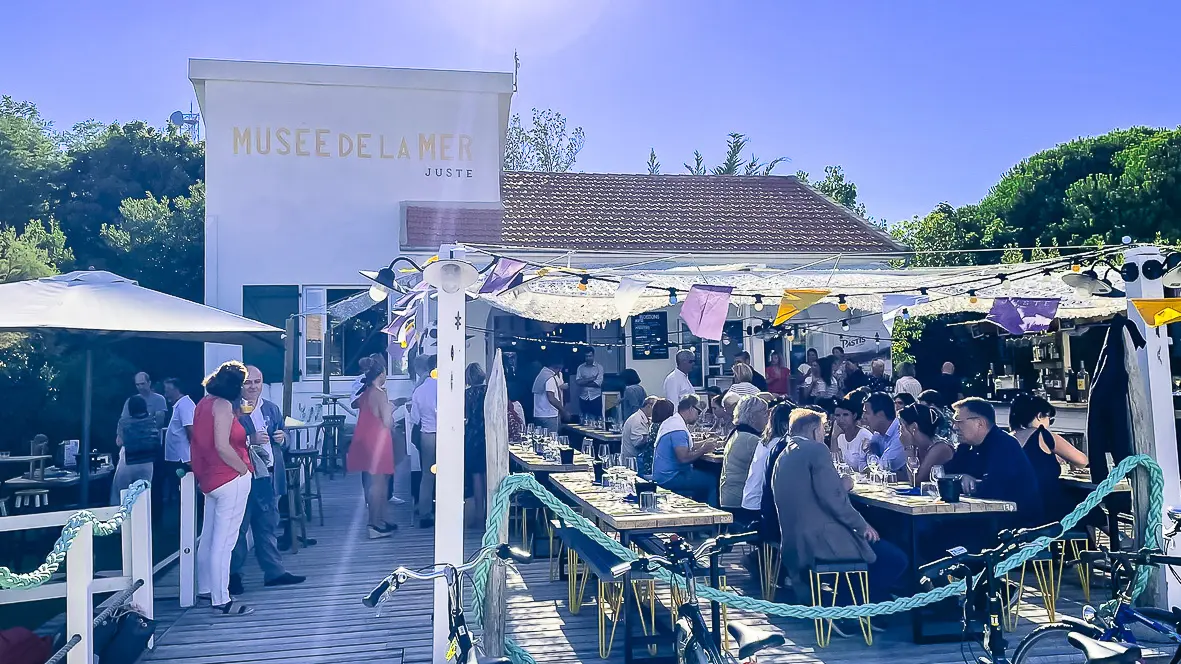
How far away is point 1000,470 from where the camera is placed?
18.6ft

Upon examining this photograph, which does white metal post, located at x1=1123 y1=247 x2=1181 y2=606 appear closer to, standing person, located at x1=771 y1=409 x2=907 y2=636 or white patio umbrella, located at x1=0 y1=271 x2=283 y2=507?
standing person, located at x1=771 y1=409 x2=907 y2=636

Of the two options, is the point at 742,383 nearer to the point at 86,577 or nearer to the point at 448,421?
the point at 448,421

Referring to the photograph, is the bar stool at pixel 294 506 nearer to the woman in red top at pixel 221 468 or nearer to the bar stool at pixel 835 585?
the woman in red top at pixel 221 468

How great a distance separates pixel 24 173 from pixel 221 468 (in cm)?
2369

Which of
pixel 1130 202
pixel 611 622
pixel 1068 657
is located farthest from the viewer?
pixel 1130 202

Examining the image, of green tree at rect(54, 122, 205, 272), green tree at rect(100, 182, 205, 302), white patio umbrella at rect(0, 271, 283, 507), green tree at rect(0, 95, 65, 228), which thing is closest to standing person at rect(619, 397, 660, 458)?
white patio umbrella at rect(0, 271, 283, 507)

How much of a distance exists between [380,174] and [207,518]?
30.0 ft

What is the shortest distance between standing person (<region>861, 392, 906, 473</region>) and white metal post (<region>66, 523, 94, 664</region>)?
5.75m

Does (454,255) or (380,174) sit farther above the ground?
(380,174)

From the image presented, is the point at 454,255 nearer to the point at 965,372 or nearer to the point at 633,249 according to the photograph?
the point at 633,249

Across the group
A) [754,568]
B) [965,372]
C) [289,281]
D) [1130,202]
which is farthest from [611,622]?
[1130,202]

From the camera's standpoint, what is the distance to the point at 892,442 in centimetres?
737

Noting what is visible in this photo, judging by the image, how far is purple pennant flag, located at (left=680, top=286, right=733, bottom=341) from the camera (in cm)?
620

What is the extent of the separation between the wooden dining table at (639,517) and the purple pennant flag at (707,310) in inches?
47.7
